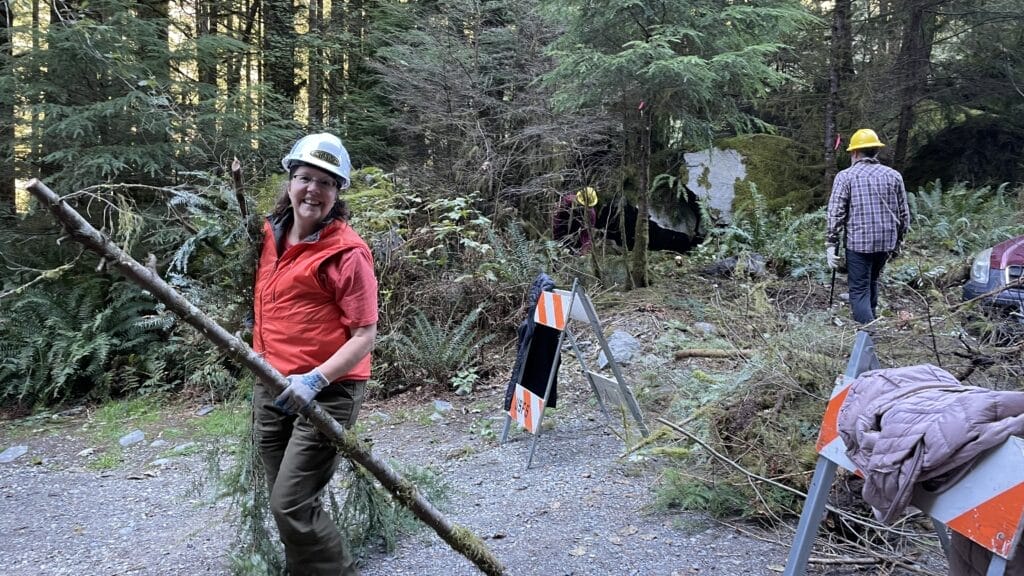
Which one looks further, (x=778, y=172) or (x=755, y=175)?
(x=778, y=172)

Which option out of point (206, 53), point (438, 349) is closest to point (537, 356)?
point (438, 349)

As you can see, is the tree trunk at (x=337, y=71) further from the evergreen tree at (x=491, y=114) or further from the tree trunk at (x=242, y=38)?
the evergreen tree at (x=491, y=114)

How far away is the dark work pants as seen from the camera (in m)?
6.74

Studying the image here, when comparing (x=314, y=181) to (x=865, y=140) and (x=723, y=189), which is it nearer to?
(x=865, y=140)

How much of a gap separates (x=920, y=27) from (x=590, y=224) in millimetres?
8912

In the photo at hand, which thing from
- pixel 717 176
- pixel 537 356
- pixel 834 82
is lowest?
→ pixel 537 356

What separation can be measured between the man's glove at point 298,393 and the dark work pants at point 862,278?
6.06 m

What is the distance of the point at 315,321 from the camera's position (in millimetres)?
2912

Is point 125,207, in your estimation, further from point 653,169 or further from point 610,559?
point 653,169

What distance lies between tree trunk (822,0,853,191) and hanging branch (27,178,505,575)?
11.7 meters

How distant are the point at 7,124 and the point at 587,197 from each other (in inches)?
322

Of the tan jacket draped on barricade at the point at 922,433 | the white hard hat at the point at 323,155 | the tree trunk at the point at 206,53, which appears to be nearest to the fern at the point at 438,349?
the white hard hat at the point at 323,155

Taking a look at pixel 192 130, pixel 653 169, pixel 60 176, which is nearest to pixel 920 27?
pixel 653 169

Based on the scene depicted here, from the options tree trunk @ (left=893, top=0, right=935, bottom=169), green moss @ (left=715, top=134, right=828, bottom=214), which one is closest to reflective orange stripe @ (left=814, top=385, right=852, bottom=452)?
green moss @ (left=715, top=134, right=828, bottom=214)
